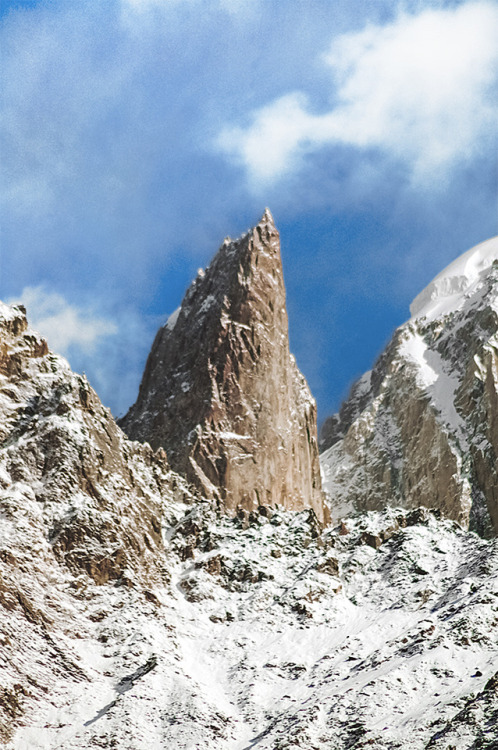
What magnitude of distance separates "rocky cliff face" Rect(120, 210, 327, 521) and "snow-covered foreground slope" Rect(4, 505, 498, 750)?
46.7ft

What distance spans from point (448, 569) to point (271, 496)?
37305 millimetres

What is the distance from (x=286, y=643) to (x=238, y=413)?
172 feet

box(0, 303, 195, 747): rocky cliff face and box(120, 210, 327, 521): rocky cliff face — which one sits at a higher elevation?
box(120, 210, 327, 521): rocky cliff face

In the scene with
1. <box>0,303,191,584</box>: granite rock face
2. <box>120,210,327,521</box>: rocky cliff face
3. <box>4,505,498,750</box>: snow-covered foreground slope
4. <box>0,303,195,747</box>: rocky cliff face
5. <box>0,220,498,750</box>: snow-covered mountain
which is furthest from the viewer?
<box>120,210,327,521</box>: rocky cliff face

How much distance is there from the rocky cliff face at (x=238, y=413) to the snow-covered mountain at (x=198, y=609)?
6.78 meters

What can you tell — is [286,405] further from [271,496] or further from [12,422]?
[12,422]

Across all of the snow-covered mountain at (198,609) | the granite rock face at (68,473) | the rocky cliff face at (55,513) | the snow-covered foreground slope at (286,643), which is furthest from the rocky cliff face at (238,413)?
the granite rock face at (68,473)

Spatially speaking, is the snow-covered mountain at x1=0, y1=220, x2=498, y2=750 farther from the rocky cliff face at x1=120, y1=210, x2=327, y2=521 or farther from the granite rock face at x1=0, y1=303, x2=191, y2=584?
the rocky cliff face at x1=120, y1=210, x2=327, y2=521

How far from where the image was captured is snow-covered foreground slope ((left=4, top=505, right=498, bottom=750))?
376ft

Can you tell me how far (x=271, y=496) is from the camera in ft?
596

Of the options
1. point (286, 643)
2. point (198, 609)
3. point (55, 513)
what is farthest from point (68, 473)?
point (286, 643)

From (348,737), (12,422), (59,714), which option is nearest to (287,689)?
(348,737)

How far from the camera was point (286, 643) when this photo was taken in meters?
138

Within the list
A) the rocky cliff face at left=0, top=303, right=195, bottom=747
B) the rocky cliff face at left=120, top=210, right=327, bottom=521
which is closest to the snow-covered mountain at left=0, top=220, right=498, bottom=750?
the rocky cliff face at left=0, top=303, right=195, bottom=747
